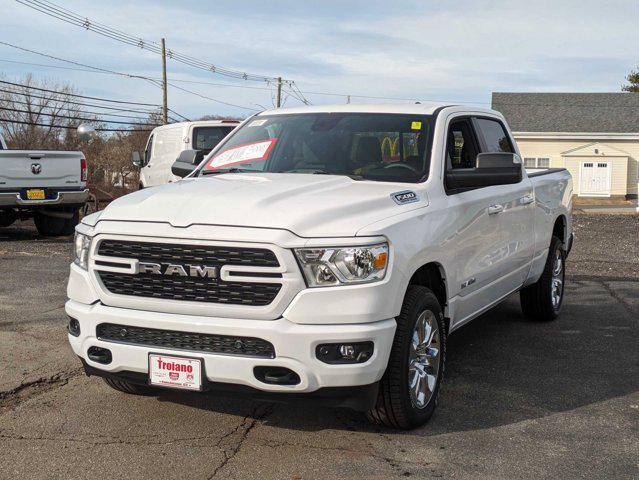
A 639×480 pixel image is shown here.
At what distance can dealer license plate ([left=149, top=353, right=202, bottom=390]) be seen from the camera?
392 cm

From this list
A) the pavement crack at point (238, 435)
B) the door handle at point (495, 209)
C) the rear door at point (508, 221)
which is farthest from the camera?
the rear door at point (508, 221)

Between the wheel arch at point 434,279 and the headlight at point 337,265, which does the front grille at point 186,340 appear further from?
the wheel arch at point 434,279

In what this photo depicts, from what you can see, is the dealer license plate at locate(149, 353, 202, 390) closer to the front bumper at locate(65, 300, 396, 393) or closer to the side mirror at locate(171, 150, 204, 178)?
the front bumper at locate(65, 300, 396, 393)

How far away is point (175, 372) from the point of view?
397 cm

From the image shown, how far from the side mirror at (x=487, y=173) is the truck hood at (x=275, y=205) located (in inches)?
18.2

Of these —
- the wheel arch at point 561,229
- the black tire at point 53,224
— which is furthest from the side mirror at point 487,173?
the black tire at point 53,224

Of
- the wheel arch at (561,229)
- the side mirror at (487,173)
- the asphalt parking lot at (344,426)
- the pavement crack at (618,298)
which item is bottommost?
the asphalt parking lot at (344,426)

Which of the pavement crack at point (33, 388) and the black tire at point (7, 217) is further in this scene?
the black tire at point (7, 217)

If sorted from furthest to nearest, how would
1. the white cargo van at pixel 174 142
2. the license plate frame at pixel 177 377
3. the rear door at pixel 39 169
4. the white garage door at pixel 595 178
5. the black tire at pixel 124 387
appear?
the white garage door at pixel 595 178 → the white cargo van at pixel 174 142 → the rear door at pixel 39 169 → the black tire at pixel 124 387 → the license plate frame at pixel 177 377

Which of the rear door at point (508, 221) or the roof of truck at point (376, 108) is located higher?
the roof of truck at point (376, 108)

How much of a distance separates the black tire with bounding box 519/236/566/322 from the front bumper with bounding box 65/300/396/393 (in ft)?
12.2

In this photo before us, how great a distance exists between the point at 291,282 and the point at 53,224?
12055 millimetres

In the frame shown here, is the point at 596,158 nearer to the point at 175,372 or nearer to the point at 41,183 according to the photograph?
the point at 41,183

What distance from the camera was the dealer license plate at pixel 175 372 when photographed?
12.8 feet
